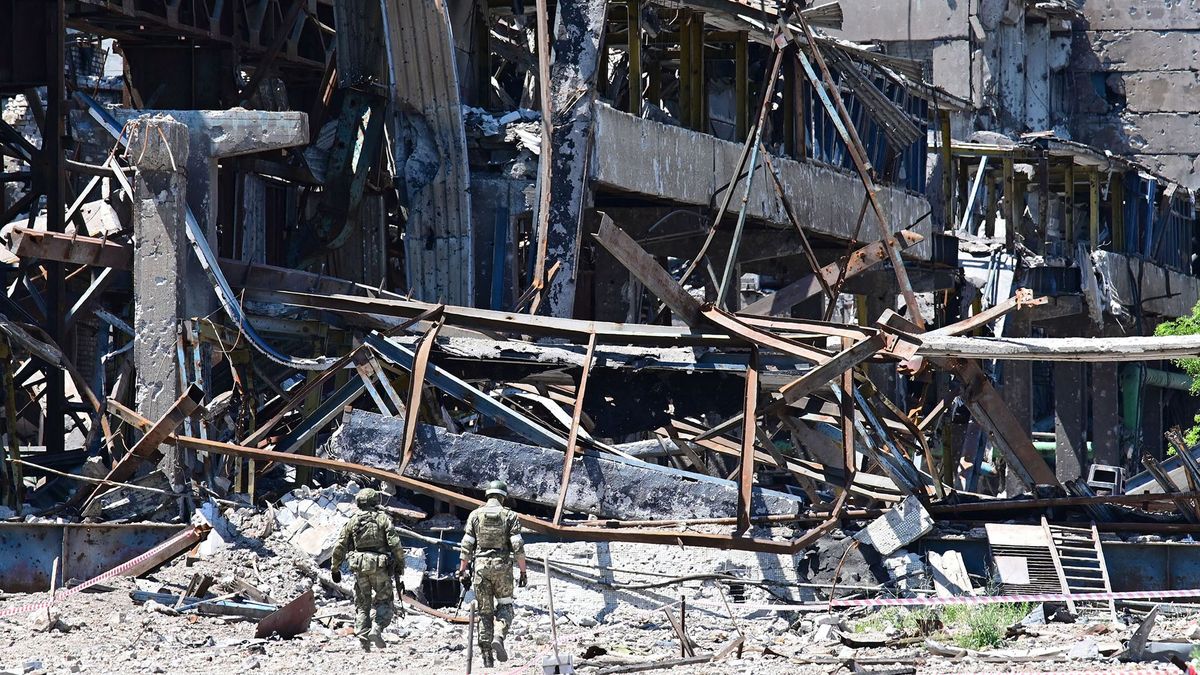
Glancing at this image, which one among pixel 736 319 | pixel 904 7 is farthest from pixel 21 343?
pixel 904 7

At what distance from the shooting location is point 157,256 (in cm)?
1518

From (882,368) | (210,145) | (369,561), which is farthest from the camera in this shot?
(882,368)

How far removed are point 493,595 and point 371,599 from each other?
1015mm

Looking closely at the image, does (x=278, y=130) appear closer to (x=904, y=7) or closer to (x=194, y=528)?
(x=194, y=528)

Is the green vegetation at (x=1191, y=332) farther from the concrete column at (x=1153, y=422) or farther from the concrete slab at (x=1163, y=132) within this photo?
the concrete slab at (x=1163, y=132)

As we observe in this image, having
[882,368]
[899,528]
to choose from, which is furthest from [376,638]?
[882,368]

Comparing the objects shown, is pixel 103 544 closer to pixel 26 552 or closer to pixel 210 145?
pixel 26 552

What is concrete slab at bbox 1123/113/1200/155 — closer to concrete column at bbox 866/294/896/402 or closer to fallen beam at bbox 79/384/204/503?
concrete column at bbox 866/294/896/402

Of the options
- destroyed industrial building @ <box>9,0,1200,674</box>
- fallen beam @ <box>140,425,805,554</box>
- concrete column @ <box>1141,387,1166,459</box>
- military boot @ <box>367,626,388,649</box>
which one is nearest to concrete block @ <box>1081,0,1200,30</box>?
concrete column @ <box>1141,387,1166,459</box>

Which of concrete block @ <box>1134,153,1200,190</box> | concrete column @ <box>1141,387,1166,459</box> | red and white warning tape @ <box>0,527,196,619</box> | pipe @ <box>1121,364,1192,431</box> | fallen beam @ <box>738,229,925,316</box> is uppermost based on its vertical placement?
concrete block @ <box>1134,153,1200,190</box>

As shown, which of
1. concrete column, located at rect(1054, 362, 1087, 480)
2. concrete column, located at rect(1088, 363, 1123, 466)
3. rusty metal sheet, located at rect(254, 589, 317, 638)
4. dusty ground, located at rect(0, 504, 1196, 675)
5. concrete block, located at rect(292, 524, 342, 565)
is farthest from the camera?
concrete column, located at rect(1088, 363, 1123, 466)

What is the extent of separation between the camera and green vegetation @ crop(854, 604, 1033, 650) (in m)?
12.5

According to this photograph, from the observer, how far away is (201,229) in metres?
15.6

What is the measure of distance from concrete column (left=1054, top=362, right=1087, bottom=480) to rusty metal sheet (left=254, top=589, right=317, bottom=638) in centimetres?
2488
